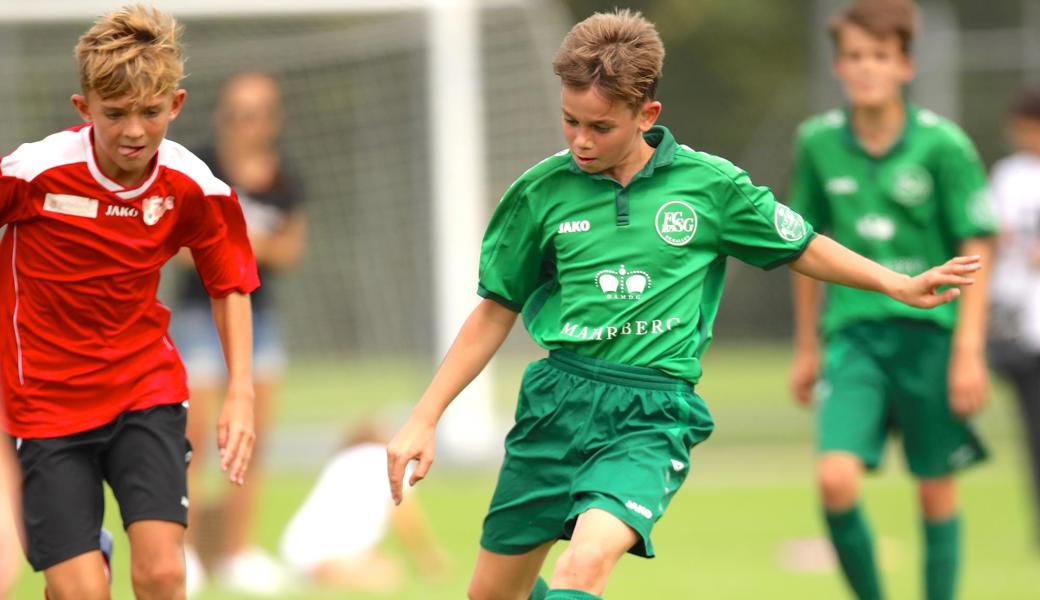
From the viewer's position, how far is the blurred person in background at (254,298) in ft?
26.3

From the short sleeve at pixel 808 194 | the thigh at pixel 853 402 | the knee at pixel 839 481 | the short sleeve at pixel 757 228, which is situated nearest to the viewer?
the short sleeve at pixel 757 228

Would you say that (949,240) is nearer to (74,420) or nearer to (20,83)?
(74,420)

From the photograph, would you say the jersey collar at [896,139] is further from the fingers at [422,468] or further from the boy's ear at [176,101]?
the boy's ear at [176,101]

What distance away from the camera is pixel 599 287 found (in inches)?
Result: 182

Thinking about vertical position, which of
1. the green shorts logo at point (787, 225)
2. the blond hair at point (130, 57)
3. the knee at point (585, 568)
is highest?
the blond hair at point (130, 57)

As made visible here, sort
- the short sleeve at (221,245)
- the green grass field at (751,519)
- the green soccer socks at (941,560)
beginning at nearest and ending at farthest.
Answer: the short sleeve at (221,245)
the green soccer socks at (941,560)
the green grass field at (751,519)

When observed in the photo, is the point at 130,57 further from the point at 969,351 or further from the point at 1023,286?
the point at 1023,286

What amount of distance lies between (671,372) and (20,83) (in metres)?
7.23

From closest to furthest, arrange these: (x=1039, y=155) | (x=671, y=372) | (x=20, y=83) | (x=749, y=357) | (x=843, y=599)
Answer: (x=671, y=372)
(x=843, y=599)
(x=1039, y=155)
(x=20, y=83)
(x=749, y=357)

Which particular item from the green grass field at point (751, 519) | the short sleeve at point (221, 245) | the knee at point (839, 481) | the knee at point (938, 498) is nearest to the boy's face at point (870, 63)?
the knee at point (839, 481)

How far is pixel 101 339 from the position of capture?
4863mm

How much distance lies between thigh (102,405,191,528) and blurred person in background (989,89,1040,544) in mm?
5314

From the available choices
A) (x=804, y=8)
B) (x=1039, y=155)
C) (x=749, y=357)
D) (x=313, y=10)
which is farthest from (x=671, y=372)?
(x=804, y=8)

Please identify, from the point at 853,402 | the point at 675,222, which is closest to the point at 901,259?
the point at 853,402
